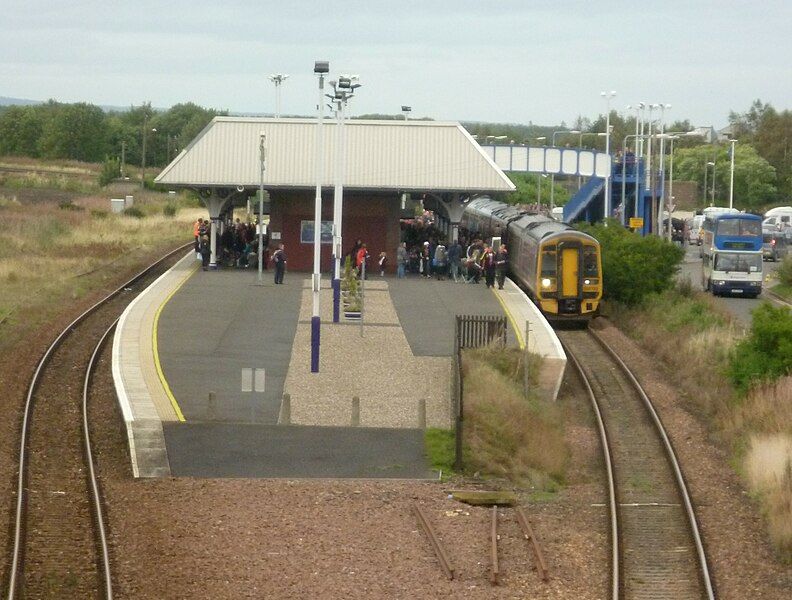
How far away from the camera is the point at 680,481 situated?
60.0 ft

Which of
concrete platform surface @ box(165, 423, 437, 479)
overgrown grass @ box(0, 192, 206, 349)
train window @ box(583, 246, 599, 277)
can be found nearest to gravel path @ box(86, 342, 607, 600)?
concrete platform surface @ box(165, 423, 437, 479)

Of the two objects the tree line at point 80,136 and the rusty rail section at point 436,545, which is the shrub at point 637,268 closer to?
the rusty rail section at point 436,545

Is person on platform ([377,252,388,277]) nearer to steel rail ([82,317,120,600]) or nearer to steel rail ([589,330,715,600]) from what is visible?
steel rail ([589,330,715,600])

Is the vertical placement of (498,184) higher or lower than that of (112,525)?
higher

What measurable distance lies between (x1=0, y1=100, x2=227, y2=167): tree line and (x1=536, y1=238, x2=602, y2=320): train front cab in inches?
3638

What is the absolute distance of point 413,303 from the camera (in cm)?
3478

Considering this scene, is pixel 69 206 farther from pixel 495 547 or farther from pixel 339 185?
pixel 495 547

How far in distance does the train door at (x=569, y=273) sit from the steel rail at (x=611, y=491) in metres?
6.28

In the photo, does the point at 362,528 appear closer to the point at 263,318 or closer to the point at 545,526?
the point at 545,526

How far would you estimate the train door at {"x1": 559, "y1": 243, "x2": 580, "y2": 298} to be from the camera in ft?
112

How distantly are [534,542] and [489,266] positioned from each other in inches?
933

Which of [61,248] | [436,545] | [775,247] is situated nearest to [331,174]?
[61,248]

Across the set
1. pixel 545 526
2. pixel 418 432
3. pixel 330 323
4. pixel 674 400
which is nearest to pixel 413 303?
pixel 330 323

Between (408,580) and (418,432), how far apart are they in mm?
6862
